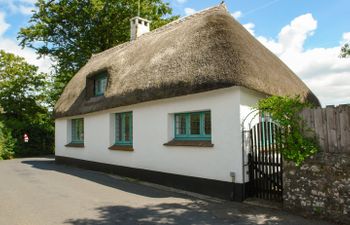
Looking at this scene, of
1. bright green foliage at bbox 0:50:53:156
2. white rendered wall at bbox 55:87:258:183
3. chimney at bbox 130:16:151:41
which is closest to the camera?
white rendered wall at bbox 55:87:258:183

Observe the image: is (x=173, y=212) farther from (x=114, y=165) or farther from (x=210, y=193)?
(x=114, y=165)

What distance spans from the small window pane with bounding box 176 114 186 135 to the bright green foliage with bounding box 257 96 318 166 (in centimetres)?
302

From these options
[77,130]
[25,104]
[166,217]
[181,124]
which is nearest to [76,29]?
[25,104]

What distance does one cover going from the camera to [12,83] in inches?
899

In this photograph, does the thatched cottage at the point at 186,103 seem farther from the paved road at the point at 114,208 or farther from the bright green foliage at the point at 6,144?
the bright green foliage at the point at 6,144

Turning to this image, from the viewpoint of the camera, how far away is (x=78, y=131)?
47.6ft

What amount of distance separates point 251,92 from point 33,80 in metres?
22.0

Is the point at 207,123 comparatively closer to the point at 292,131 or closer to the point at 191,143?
the point at 191,143

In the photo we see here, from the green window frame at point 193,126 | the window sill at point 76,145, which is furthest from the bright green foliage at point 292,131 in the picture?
the window sill at point 76,145

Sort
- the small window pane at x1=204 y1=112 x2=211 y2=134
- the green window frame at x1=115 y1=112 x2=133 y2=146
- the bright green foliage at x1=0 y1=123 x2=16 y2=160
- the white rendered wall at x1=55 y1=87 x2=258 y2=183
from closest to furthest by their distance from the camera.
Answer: the white rendered wall at x1=55 y1=87 x2=258 y2=183 < the small window pane at x1=204 y1=112 x2=211 y2=134 < the green window frame at x1=115 y1=112 x2=133 y2=146 < the bright green foliage at x1=0 y1=123 x2=16 y2=160

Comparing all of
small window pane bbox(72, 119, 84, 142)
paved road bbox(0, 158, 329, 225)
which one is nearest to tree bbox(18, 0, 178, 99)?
small window pane bbox(72, 119, 84, 142)

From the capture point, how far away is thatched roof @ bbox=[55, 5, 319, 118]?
7.21 m

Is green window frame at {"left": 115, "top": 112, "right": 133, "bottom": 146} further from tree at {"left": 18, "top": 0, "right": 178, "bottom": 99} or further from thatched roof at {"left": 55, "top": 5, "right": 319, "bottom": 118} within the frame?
tree at {"left": 18, "top": 0, "right": 178, "bottom": 99}

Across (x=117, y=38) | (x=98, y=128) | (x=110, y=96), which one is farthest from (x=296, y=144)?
(x=117, y=38)
